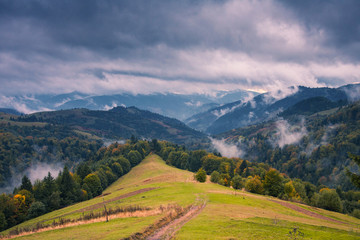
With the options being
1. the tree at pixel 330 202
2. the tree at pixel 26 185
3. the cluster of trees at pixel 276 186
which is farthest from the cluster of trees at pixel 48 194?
the tree at pixel 330 202

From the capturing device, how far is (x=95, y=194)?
115 m

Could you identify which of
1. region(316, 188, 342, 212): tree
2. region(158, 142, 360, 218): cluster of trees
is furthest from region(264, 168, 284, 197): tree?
region(316, 188, 342, 212): tree

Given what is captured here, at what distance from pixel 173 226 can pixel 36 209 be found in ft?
242

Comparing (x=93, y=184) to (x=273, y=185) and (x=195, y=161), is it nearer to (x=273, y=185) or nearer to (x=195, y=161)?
(x=195, y=161)

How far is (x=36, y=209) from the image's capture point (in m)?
83.3

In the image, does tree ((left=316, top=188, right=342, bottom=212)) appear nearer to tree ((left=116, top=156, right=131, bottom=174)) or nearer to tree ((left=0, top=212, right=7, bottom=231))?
tree ((left=0, top=212, right=7, bottom=231))

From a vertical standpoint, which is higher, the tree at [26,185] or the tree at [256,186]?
the tree at [26,185]

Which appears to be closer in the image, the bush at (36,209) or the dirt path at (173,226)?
the dirt path at (173,226)

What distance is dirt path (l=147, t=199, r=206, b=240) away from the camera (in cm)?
2787

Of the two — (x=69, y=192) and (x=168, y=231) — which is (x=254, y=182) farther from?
(x=69, y=192)

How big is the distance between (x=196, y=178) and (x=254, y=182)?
24.6m

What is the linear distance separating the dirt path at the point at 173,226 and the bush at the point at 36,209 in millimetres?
67898

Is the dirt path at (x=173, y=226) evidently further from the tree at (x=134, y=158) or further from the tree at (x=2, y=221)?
the tree at (x=134, y=158)

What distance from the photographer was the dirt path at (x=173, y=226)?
27.9 meters
